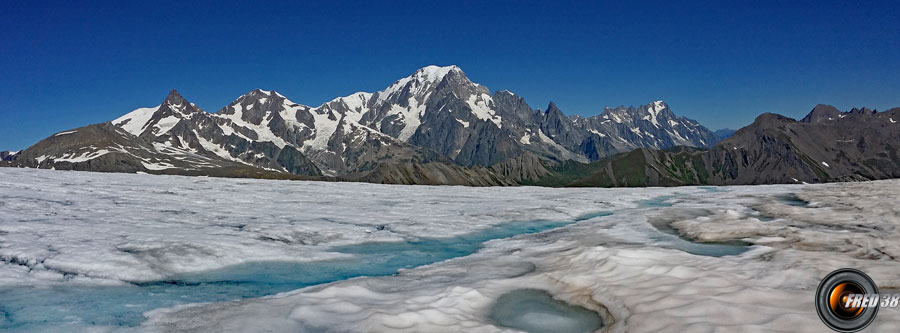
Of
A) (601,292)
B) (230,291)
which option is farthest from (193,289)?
(601,292)

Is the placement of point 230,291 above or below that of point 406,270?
below

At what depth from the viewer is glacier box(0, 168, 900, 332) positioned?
9594mm

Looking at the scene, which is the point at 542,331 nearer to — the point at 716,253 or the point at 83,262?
the point at 716,253

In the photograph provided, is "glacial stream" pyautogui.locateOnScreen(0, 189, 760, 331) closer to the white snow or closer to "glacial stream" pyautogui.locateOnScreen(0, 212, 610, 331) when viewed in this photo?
"glacial stream" pyautogui.locateOnScreen(0, 212, 610, 331)

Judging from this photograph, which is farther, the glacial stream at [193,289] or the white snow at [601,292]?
the glacial stream at [193,289]

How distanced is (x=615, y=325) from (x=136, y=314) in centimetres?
1054

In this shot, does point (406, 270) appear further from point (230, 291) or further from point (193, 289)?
point (193, 289)

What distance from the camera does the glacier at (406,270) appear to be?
9.59m

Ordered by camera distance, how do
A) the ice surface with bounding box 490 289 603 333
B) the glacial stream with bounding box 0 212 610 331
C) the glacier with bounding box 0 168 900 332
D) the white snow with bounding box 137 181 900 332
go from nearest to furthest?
the white snow with bounding box 137 181 900 332
the glacier with bounding box 0 168 900 332
the ice surface with bounding box 490 289 603 333
the glacial stream with bounding box 0 212 610 331

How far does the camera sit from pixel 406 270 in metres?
15.2

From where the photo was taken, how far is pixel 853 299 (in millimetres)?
8008

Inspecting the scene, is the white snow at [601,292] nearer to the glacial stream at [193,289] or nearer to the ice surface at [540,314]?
the ice surface at [540,314]

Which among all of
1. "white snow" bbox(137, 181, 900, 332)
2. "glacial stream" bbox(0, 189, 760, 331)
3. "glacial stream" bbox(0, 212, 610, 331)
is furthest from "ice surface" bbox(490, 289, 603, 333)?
"glacial stream" bbox(0, 212, 610, 331)

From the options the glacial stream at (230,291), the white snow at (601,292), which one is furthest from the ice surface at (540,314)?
the white snow at (601,292)
